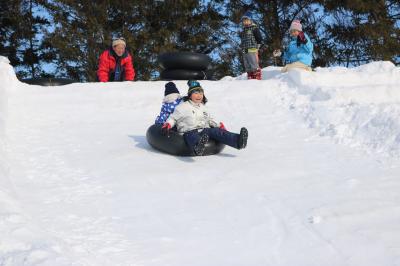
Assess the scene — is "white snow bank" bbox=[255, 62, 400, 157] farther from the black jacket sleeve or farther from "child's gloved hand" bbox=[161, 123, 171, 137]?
"child's gloved hand" bbox=[161, 123, 171, 137]

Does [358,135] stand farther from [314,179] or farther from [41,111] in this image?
[41,111]

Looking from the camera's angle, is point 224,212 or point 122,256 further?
point 224,212

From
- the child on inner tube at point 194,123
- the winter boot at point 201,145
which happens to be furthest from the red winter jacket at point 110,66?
the winter boot at point 201,145

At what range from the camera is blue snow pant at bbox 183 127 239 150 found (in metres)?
4.82

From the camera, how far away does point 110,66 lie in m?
9.25

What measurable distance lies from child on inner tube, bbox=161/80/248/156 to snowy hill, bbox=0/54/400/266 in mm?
211

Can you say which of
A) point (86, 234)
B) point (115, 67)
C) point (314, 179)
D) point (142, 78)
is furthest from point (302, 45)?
point (142, 78)

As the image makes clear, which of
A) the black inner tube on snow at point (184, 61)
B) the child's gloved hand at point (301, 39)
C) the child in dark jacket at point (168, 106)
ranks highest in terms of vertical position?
the child's gloved hand at point (301, 39)

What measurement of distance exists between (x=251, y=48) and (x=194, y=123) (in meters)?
4.44

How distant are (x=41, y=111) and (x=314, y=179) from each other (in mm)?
4059

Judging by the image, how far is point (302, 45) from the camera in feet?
28.8

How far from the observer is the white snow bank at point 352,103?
5.12 meters

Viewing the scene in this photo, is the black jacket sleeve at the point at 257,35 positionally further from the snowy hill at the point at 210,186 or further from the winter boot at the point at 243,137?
the winter boot at the point at 243,137

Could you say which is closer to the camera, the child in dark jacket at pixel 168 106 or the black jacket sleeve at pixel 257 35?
the child in dark jacket at pixel 168 106
